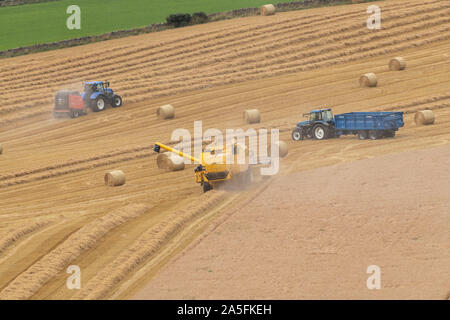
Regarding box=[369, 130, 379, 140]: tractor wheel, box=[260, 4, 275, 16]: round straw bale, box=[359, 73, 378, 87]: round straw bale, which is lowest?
box=[369, 130, 379, 140]: tractor wheel

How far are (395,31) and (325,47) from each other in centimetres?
489

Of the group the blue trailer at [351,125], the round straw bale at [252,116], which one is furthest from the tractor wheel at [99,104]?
the blue trailer at [351,125]

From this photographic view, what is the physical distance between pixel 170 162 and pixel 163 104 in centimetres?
1264

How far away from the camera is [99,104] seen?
41.8 meters

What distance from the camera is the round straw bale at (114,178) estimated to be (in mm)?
28391

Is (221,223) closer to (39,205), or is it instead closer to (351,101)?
(39,205)

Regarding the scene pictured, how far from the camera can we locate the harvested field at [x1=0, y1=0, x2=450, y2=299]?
21.7 metres

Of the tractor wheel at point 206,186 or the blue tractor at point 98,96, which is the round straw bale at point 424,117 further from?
the blue tractor at point 98,96

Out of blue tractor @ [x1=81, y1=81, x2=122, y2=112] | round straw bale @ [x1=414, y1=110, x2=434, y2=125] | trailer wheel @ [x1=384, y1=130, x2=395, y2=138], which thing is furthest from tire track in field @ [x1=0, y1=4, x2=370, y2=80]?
trailer wheel @ [x1=384, y1=130, x2=395, y2=138]

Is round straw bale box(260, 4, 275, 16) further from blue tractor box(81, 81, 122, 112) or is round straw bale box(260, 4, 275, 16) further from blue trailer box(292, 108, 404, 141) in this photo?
blue trailer box(292, 108, 404, 141)

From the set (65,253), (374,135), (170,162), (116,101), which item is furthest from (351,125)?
(65,253)

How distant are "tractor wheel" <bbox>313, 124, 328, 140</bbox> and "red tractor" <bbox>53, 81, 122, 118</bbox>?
12810 millimetres

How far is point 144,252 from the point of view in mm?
20562

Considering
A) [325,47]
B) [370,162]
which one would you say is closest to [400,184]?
[370,162]
